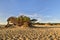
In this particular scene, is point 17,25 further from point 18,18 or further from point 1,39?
point 1,39

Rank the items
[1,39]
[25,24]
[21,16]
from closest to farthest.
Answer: [1,39], [25,24], [21,16]

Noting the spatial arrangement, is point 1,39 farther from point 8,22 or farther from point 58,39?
point 8,22

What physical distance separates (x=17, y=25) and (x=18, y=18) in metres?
0.85

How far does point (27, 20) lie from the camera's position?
1988cm

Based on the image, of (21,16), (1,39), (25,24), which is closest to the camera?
(1,39)

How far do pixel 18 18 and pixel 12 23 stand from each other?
39.2 inches

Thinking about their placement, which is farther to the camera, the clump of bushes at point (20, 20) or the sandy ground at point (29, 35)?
the clump of bushes at point (20, 20)

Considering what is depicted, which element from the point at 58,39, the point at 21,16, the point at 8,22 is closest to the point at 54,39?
the point at 58,39

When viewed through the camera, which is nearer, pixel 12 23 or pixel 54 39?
pixel 54 39

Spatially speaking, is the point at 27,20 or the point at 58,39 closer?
the point at 58,39

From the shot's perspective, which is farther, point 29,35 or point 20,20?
point 20,20

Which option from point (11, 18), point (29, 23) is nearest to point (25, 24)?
point (29, 23)

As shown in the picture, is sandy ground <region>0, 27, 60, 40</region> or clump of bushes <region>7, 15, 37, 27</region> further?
clump of bushes <region>7, 15, 37, 27</region>

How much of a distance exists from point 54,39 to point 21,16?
13.2m
